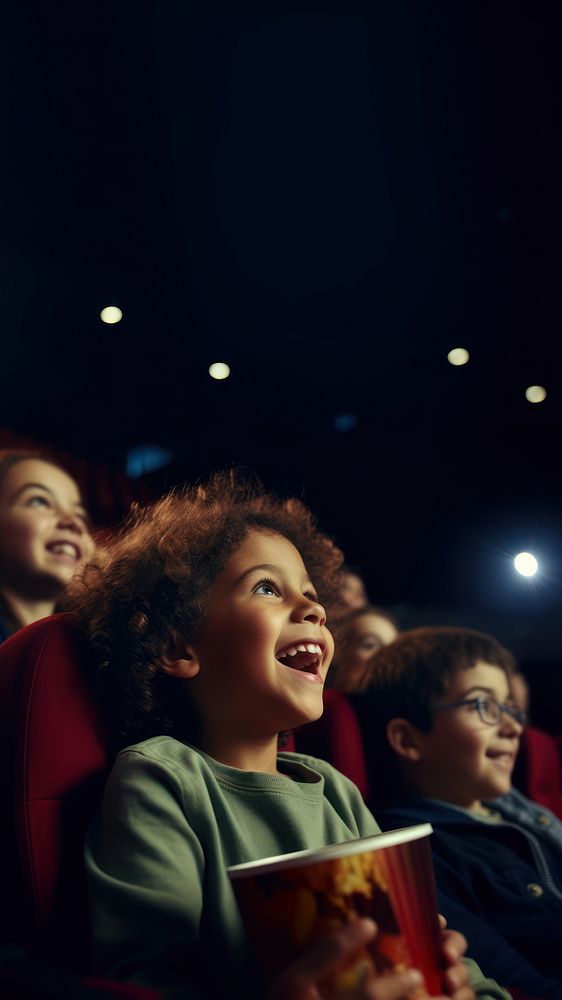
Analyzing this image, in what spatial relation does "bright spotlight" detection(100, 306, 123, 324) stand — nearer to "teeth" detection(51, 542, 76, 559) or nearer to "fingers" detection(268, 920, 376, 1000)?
"teeth" detection(51, 542, 76, 559)

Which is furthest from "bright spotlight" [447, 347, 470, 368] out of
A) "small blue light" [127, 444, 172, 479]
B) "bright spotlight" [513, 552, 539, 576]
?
"small blue light" [127, 444, 172, 479]

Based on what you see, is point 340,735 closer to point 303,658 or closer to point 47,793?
point 303,658

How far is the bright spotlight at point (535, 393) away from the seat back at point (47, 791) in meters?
1.94

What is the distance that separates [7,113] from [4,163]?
0.12 m

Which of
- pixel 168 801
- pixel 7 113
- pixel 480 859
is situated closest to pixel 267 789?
pixel 168 801

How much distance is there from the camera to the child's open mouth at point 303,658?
0.93 m

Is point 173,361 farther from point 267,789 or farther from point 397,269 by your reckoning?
point 267,789

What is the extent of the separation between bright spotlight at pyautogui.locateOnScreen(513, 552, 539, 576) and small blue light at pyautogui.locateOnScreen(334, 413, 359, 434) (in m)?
0.62

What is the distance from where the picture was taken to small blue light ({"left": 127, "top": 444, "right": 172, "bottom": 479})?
2.54 metres

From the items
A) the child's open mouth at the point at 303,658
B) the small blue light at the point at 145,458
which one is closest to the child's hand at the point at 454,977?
the child's open mouth at the point at 303,658

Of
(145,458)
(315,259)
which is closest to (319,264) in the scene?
(315,259)

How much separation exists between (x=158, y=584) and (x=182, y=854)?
29cm

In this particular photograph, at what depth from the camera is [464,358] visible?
262 cm

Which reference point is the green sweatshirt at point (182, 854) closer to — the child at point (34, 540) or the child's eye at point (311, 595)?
the child's eye at point (311, 595)
